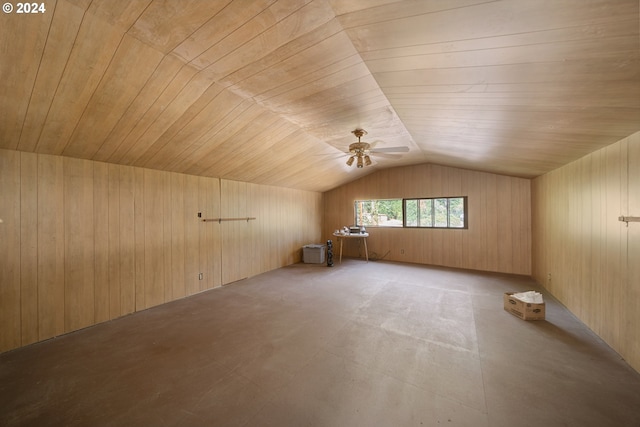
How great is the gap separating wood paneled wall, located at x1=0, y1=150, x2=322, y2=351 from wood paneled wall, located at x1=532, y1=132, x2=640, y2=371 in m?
5.35

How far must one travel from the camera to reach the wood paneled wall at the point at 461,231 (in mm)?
5164

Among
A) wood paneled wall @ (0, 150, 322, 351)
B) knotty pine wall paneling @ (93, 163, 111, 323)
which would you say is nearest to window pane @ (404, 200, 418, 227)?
wood paneled wall @ (0, 150, 322, 351)

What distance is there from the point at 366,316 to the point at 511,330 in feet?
5.46

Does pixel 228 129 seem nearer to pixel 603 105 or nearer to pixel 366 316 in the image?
pixel 366 316

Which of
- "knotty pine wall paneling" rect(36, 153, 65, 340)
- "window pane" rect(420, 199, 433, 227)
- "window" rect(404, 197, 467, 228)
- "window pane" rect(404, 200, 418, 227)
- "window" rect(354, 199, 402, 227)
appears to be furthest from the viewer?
"window" rect(354, 199, 402, 227)

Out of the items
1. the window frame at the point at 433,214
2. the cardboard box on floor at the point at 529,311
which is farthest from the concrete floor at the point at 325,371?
the window frame at the point at 433,214

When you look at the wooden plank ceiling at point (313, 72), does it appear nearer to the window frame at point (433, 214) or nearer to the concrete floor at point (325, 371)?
the concrete floor at point (325, 371)

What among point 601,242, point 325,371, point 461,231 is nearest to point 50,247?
point 325,371

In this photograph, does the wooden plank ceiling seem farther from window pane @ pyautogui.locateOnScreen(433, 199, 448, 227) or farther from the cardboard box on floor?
window pane @ pyautogui.locateOnScreen(433, 199, 448, 227)

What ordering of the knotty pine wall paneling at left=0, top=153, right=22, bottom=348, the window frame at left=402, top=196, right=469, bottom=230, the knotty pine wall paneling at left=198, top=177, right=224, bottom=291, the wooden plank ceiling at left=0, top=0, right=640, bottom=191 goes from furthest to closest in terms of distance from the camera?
the window frame at left=402, top=196, right=469, bottom=230 → the knotty pine wall paneling at left=198, top=177, right=224, bottom=291 → the knotty pine wall paneling at left=0, top=153, right=22, bottom=348 → the wooden plank ceiling at left=0, top=0, right=640, bottom=191

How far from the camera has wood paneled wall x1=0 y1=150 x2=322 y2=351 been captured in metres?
2.45

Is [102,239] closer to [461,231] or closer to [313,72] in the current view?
[313,72]

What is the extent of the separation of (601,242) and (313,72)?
138 inches

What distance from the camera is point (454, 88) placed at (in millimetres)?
1899
